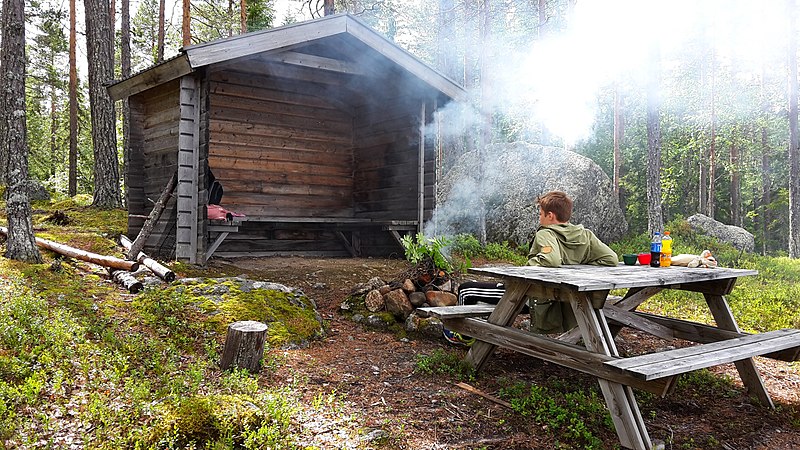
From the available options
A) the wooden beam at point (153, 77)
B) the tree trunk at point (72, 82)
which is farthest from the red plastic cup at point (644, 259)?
the tree trunk at point (72, 82)

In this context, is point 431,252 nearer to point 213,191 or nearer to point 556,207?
point 556,207

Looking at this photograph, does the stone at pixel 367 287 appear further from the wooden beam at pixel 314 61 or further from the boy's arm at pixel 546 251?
the wooden beam at pixel 314 61

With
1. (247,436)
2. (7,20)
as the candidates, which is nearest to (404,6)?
(7,20)

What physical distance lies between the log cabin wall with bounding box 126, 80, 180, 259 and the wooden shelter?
0.07ft

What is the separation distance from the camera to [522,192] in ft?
42.2

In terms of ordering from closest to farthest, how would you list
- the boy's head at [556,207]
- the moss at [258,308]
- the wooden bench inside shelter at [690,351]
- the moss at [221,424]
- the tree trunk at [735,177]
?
the moss at [221,424]
the wooden bench inside shelter at [690,351]
the boy's head at [556,207]
the moss at [258,308]
the tree trunk at [735,177]

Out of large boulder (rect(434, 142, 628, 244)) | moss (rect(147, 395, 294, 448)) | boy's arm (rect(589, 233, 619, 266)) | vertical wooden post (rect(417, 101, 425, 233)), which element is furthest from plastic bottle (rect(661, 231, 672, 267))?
large boulder (rect(434, 142, 628, 244))

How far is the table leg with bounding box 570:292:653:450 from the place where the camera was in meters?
3.05

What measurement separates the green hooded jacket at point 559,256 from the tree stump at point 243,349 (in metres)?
2.23

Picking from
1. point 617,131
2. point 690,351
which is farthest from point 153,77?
point 617,131

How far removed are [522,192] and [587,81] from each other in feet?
25.6

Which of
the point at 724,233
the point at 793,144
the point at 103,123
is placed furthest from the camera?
the point at 793,144

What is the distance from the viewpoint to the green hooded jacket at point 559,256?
4.18m

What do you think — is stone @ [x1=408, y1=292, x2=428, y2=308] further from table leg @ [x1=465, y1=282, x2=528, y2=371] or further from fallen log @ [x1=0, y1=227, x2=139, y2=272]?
fallen log @ [x1=0, y1=227, x2=139, y2=272]
